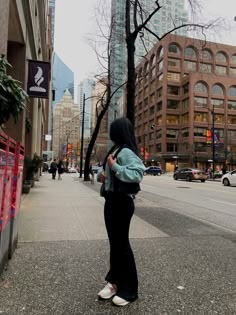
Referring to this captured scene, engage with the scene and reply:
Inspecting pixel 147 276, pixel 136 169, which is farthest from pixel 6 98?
pixel 147 276

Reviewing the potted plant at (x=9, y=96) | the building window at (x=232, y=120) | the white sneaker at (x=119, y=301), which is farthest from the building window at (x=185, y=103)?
the white sneaker at (x=119, y=301)

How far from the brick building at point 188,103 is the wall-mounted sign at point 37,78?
68018 mm

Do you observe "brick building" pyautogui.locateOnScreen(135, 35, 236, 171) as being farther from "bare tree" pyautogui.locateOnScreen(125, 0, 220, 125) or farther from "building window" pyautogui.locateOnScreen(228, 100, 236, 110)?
"bare tree" pyautogui.locateOnScreen(125, 0, 220, 125)

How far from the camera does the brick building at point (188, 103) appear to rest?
81.6 meters

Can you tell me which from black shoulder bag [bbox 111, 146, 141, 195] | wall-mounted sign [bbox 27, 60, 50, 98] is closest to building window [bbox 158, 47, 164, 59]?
wall-mounted sign [bbox 27, 60, 50, 98]

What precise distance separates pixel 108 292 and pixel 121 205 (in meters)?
0.96

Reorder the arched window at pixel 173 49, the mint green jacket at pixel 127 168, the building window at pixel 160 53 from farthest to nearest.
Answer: the building window at pixel 160 53 < the arched window at pixel 173 49 < the mint green jacket at pixel 127 168

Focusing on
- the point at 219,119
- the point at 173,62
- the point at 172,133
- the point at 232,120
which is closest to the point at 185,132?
the point at 172,133

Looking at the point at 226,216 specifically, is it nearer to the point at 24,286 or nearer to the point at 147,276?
the point at 147,276

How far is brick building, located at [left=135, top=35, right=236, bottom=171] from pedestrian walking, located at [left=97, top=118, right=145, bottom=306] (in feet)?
251

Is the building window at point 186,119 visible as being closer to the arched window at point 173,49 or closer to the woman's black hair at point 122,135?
the arched window at point 173,49

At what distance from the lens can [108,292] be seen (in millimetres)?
3568

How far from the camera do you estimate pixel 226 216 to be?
32.6 ft

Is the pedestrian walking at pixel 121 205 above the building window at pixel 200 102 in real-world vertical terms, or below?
below
